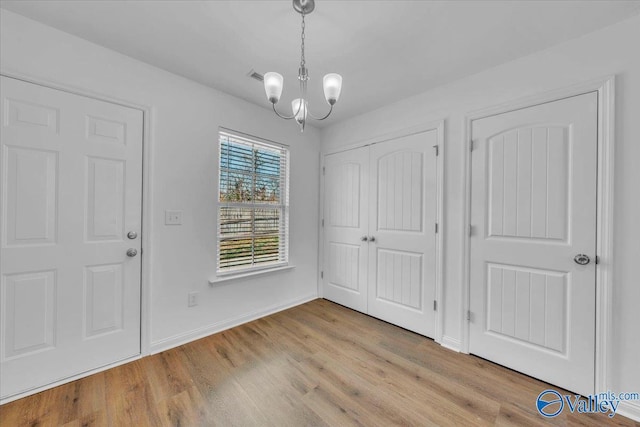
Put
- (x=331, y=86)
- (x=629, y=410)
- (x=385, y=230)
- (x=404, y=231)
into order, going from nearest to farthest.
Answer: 1. (x=331, y=86)
2. (x=629, y=410)
3. (x=404, y=231)
4. (x=385, y=230)

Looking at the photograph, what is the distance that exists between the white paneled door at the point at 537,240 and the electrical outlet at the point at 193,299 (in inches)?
96.2

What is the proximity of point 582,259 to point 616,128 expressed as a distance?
2.75 feet

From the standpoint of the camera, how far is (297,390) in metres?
1.68

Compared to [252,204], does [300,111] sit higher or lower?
higher

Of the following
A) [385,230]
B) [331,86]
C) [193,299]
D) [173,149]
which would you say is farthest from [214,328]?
[331,86]

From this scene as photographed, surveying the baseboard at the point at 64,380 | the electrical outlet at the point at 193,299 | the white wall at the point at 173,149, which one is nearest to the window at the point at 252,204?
the white wall at the point at 173,149

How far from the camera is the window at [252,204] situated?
2555mm

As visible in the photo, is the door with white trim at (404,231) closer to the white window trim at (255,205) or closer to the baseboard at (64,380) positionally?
the white window trim at (255,205)

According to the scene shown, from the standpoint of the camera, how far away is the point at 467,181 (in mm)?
2125

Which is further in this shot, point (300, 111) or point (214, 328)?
point (214, 328)

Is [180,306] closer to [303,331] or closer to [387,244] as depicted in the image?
[303,331]

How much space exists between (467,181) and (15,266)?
329 centimetres

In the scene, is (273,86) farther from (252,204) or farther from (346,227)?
(346,227)

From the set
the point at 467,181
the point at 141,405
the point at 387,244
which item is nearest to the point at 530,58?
the point at 467,181
